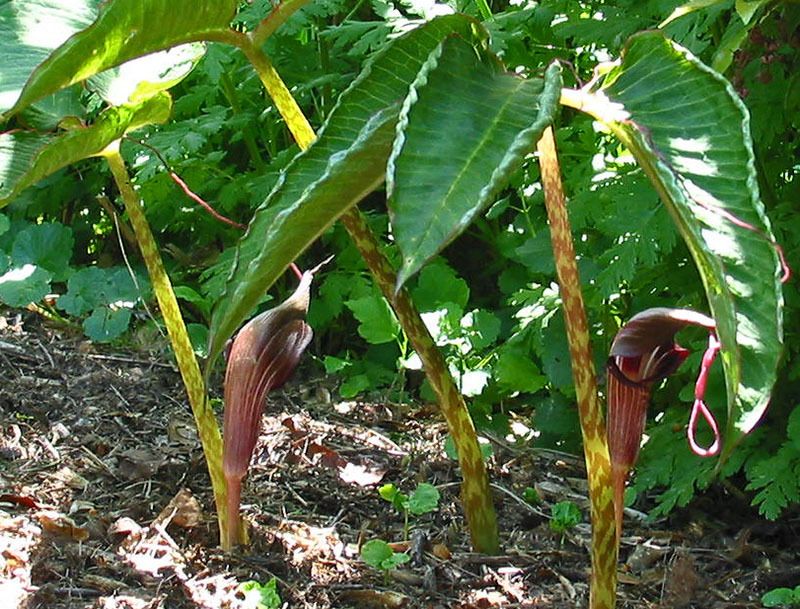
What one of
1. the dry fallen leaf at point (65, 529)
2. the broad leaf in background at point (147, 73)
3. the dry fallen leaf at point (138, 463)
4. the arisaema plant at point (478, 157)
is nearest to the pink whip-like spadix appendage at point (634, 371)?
the arisaema plant at point (478, 157)

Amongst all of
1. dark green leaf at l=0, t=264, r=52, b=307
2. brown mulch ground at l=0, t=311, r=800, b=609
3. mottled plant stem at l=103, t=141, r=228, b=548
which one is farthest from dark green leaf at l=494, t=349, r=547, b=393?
dark green leaf at l=0, t=264, r=52, b=307

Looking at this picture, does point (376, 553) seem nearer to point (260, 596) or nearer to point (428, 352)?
point (260, 596)

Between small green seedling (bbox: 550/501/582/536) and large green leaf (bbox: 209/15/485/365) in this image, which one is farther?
small green seedling (bbox: 550/501/582/536)

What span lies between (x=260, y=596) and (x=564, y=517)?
0.58 metres

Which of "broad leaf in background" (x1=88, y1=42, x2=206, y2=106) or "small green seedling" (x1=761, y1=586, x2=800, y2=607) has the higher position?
"broad leaf in background" (x1=88, y1=42, x2=206, y2=106)

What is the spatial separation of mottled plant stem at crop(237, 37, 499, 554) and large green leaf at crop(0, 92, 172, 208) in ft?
0.56

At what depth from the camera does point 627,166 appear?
7.25 feet

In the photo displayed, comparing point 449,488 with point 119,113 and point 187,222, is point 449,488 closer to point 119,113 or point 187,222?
point 119,113

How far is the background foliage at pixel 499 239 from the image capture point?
192cm

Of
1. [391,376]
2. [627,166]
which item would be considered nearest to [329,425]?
[391,376]

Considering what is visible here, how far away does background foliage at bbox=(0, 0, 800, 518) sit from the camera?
1917 millimetres

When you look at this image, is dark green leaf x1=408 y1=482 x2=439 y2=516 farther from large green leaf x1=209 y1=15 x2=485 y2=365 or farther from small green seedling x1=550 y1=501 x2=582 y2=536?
large green leaf x1=209 y1=15 x2=485 y2=365

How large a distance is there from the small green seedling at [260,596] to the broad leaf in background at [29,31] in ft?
2.50

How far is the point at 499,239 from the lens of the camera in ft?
9.47
